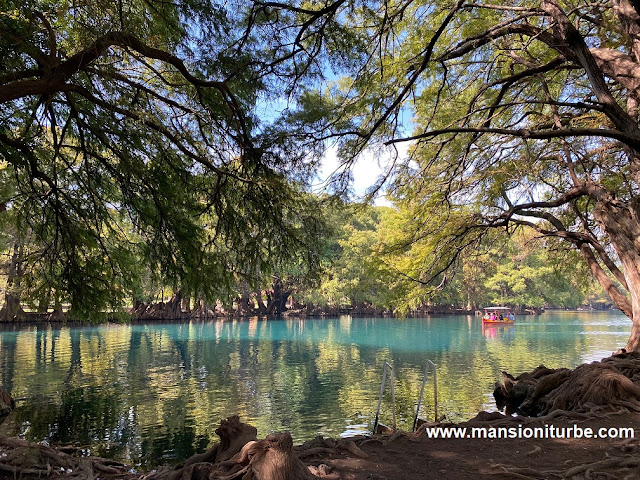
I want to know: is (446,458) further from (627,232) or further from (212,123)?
(627,232)

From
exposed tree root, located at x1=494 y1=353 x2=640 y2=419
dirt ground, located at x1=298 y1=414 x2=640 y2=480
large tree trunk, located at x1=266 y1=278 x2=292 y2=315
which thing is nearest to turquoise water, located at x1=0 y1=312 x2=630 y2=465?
exposed tree root, located at x1=494 y1=353 x2=640 y2=419

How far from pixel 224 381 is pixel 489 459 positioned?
36.8ft

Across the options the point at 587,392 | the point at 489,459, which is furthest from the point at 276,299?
the point at 489,459

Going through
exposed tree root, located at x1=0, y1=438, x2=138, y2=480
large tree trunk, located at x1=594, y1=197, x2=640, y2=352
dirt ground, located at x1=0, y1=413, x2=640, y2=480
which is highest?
large tree trunk, located at x1=594, y1=197, x2=640, y2=352

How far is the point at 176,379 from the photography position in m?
14.8

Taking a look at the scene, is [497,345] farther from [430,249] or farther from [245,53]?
[245,53]

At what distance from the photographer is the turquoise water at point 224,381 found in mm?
9344

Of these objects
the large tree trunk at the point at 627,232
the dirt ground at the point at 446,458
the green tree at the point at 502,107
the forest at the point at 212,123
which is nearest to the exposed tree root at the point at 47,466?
the dirt ground at the point at 446,458

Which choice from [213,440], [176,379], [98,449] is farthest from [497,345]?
[98,449]

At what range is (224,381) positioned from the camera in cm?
1438

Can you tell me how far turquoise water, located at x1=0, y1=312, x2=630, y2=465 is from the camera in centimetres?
934

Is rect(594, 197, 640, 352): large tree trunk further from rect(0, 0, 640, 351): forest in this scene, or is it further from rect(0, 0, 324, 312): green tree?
rect(0, 0, 324, 312): green tree

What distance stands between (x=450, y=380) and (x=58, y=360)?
15.4m

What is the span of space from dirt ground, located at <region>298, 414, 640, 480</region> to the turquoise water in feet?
13.4
